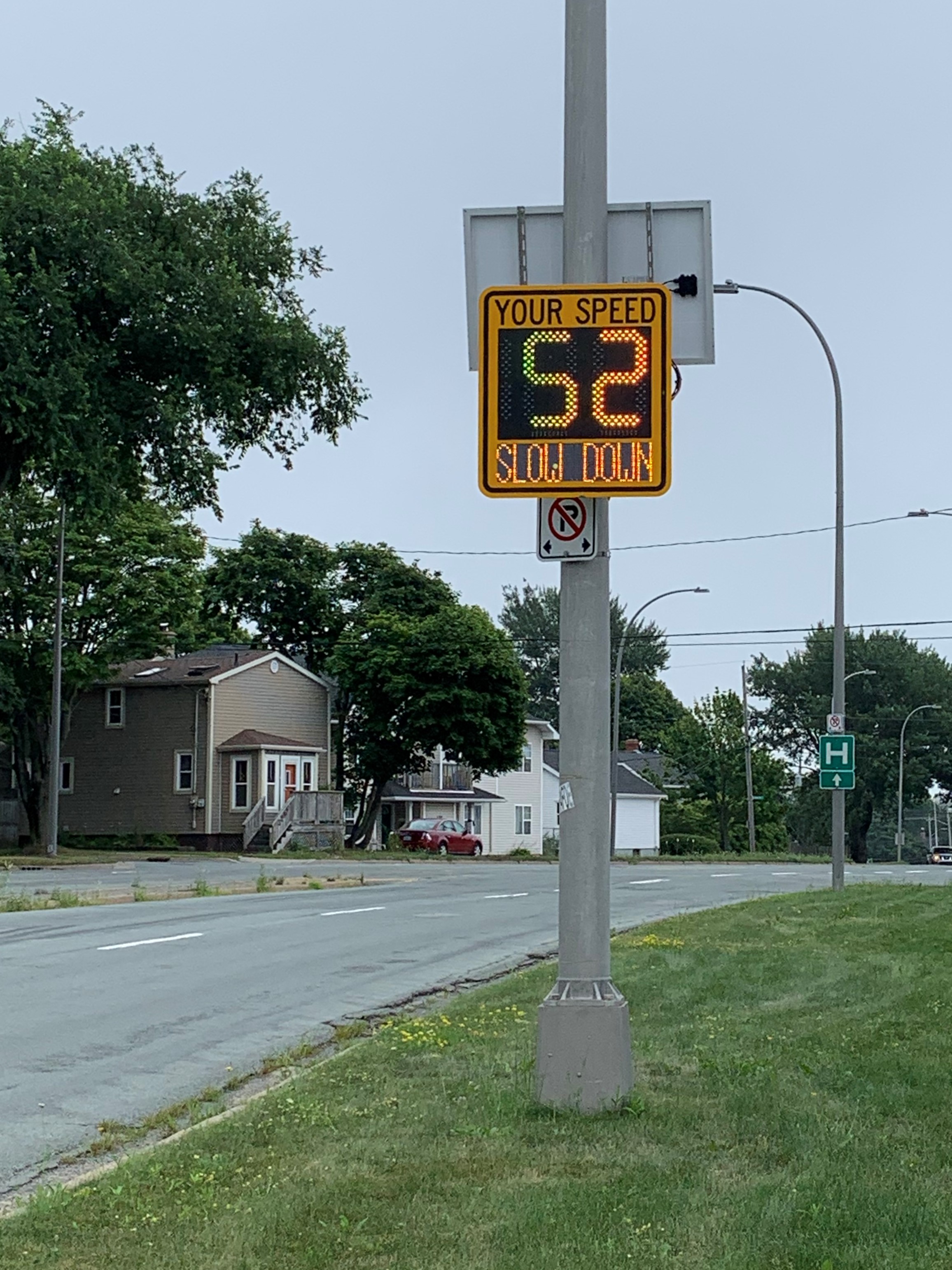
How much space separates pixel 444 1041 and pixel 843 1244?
16.4ft

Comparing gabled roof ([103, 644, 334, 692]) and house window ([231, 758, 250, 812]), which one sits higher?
gabled roof ([103, 644, 334, 692])

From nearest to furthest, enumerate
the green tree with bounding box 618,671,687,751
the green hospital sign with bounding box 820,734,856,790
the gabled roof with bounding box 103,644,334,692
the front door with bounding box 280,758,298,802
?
the green hospital sign with bounding box 820,734,856,790
the gabled roof with bounding box 103,644,334,692
the front door with bounding box 280,758,298,802
the green tree with bounding box 618,671,687,751

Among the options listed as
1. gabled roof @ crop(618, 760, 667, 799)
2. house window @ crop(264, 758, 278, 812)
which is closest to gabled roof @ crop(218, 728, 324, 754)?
house window @ crop(264, 758, 278, 812)

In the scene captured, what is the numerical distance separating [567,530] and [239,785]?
54607 mm

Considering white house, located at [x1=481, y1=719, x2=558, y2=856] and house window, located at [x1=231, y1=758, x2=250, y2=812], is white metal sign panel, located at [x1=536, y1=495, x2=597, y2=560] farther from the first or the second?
white house, located at [x1=481, y1=719, x2=558, y2=856]

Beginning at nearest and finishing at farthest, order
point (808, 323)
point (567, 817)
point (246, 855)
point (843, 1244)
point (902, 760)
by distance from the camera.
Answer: point (843, 1244) < point (567, 817) < point (808, 323) < point (246, 855) < point (902, 760)

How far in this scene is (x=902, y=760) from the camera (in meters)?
90.9

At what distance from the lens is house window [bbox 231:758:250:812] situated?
6125cm

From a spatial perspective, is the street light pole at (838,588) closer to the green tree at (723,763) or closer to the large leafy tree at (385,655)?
the large leafy tree at (385,655)

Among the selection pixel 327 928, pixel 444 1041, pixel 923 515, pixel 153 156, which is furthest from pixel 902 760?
pixel 444 1041

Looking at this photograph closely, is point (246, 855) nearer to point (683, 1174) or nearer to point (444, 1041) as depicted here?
point (444, 1041)

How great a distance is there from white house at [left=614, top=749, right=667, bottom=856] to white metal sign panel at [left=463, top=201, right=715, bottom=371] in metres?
78.3

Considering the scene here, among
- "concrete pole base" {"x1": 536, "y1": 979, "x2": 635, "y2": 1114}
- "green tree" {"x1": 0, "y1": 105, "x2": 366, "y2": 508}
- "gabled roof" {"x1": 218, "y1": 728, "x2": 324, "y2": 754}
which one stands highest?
"green tree" {"x1": 0, "y1": 105, "x2": 366, "y2": 508}

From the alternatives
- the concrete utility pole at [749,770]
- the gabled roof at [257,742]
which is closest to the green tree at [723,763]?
the concrete utility pole at [749,770]
